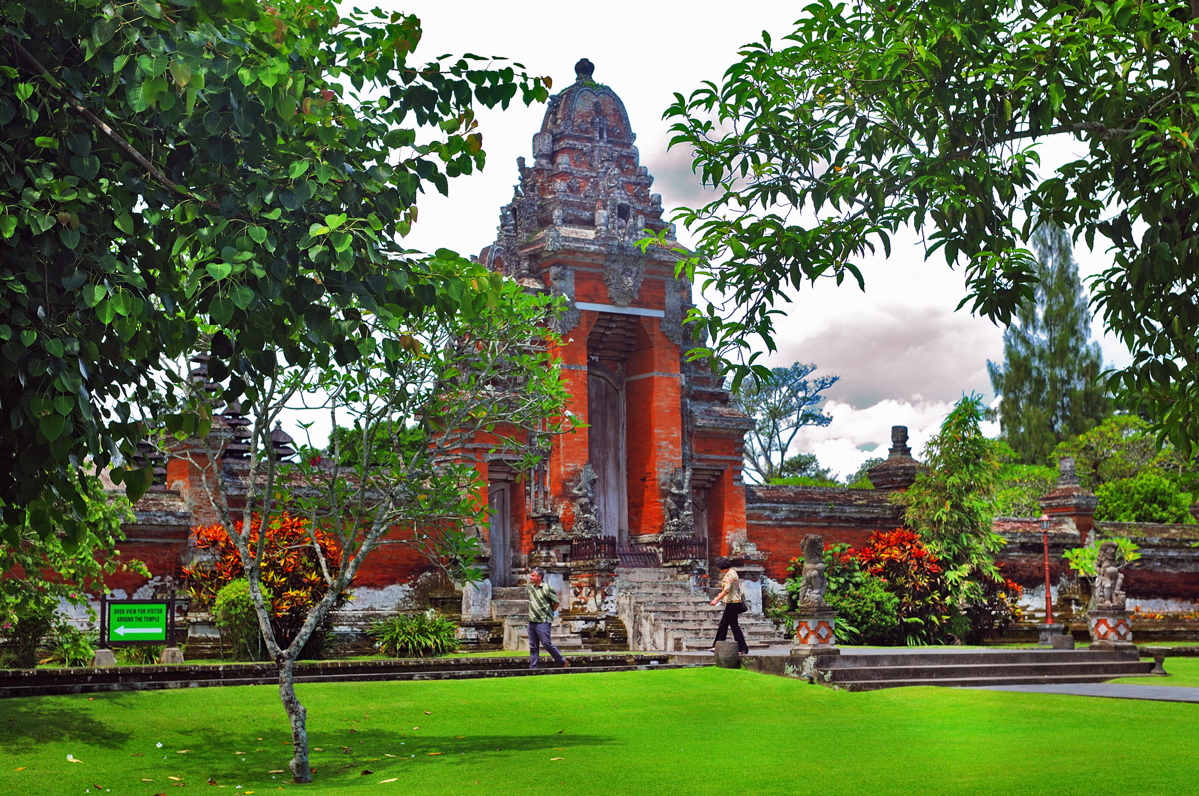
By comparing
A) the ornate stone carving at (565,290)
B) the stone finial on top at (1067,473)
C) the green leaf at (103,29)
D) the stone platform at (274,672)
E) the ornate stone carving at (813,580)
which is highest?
the ornate stone carving at (565,290)

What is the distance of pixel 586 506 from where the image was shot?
69.4 ft

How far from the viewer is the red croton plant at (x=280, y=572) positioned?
1748 centimetres

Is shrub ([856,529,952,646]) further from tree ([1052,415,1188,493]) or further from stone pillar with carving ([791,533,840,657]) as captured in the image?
tree ([1052,415,1188,493])

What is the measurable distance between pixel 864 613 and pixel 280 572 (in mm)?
10381

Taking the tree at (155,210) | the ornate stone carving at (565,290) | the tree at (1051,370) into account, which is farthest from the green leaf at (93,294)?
the tree at (1051,370)

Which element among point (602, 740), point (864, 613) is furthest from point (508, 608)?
point (602, 740)

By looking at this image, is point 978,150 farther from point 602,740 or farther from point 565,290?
point 565,290

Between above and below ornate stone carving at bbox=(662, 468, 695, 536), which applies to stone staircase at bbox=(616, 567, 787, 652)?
below

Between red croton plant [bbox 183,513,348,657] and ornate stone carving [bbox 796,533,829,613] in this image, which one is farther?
red croton plant [bbox 183,513,348,657]

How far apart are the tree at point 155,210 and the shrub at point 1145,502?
32061mm

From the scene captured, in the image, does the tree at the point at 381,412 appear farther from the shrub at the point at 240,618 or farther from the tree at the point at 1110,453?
the tree at the point at 1110,453

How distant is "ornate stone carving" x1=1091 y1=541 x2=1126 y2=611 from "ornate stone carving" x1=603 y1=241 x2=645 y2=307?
936 centimetres

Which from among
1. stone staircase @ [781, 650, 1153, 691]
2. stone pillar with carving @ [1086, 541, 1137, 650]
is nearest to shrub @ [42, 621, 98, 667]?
stone staircase @ [781, 650, 1153, 691]

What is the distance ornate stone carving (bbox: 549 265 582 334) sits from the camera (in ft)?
71.6
